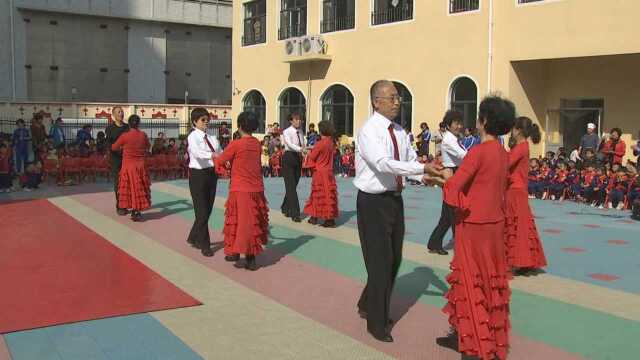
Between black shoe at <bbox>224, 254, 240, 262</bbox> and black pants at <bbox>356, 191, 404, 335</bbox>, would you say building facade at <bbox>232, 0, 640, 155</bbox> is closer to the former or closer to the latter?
black shoe at <bbox>224, 254, 240, 262</bbox>

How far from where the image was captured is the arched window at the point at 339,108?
2334cm

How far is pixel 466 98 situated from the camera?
62.0ft

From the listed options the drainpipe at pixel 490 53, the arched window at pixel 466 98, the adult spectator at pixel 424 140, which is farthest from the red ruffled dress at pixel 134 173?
the drainpipe at pixel 490 53

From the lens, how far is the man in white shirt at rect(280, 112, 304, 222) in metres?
10.9

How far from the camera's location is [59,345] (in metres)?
4.96

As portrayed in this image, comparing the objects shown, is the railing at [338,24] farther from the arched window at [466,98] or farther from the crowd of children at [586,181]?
the crowd of children at [586,181]

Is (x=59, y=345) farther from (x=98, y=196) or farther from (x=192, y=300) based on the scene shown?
(x=98, y=196)

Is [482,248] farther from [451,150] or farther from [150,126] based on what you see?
[150,126]

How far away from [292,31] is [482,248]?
22.3 meters

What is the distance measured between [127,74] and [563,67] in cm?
2850

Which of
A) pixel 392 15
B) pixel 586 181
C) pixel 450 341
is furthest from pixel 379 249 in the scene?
pixel 392 15

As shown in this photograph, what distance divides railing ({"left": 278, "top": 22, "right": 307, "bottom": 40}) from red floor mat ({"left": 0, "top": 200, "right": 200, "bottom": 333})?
54.6 feet

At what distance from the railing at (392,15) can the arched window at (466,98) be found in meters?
2.85

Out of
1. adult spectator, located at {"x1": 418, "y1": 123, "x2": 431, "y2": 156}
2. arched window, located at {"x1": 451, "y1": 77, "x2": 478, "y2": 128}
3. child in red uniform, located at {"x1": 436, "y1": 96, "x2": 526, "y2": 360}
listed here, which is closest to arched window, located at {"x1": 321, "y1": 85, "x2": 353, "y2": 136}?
adult spectator, located at {"x1": 418, "y1": 123, "x2": 431, "y2": 156}
